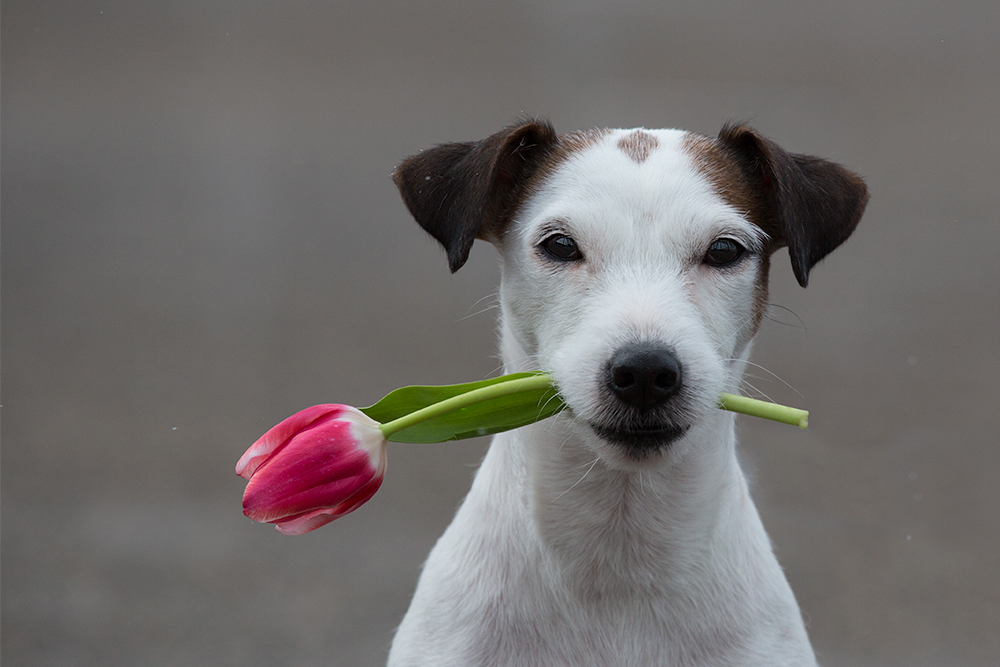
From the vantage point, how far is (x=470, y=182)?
7.55 feet

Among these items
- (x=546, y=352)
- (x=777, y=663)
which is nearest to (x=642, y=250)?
(x=546, y=352)

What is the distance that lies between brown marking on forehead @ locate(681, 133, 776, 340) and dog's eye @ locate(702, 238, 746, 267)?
12 cm

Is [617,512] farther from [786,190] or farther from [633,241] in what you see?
[786,190]

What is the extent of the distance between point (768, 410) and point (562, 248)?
2.27 ft

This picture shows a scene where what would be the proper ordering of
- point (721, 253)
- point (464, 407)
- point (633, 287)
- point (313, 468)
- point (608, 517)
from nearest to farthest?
point (313, 468)
point (464, 407)
point (633, 287)
point (721, 253)
point (608, 517)

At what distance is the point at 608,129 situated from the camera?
2.60 m

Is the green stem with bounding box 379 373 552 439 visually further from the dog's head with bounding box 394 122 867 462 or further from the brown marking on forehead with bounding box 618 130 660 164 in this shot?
the brown marking on forehead with bounding box 618 130 660 164

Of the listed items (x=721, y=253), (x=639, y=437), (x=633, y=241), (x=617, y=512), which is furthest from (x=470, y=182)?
(x=617, y=512)

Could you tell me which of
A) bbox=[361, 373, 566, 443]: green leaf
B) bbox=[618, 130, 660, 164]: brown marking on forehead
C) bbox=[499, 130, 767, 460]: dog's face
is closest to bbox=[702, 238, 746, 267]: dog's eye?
bbox=[499, 130, 767, 460]: dog's face

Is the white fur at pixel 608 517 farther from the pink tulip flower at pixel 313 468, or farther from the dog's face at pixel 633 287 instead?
the pink tulip flower at pixel 313 468

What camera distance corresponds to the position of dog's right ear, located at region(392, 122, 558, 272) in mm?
2264

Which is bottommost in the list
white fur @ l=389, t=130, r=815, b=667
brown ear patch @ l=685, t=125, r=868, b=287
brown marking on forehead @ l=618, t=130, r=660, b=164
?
white fur @ l=389, t=130, r=815, b=667

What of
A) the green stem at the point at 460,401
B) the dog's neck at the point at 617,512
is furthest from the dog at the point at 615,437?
the green stem at the point at 460,401

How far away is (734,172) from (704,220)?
324 millimetres
